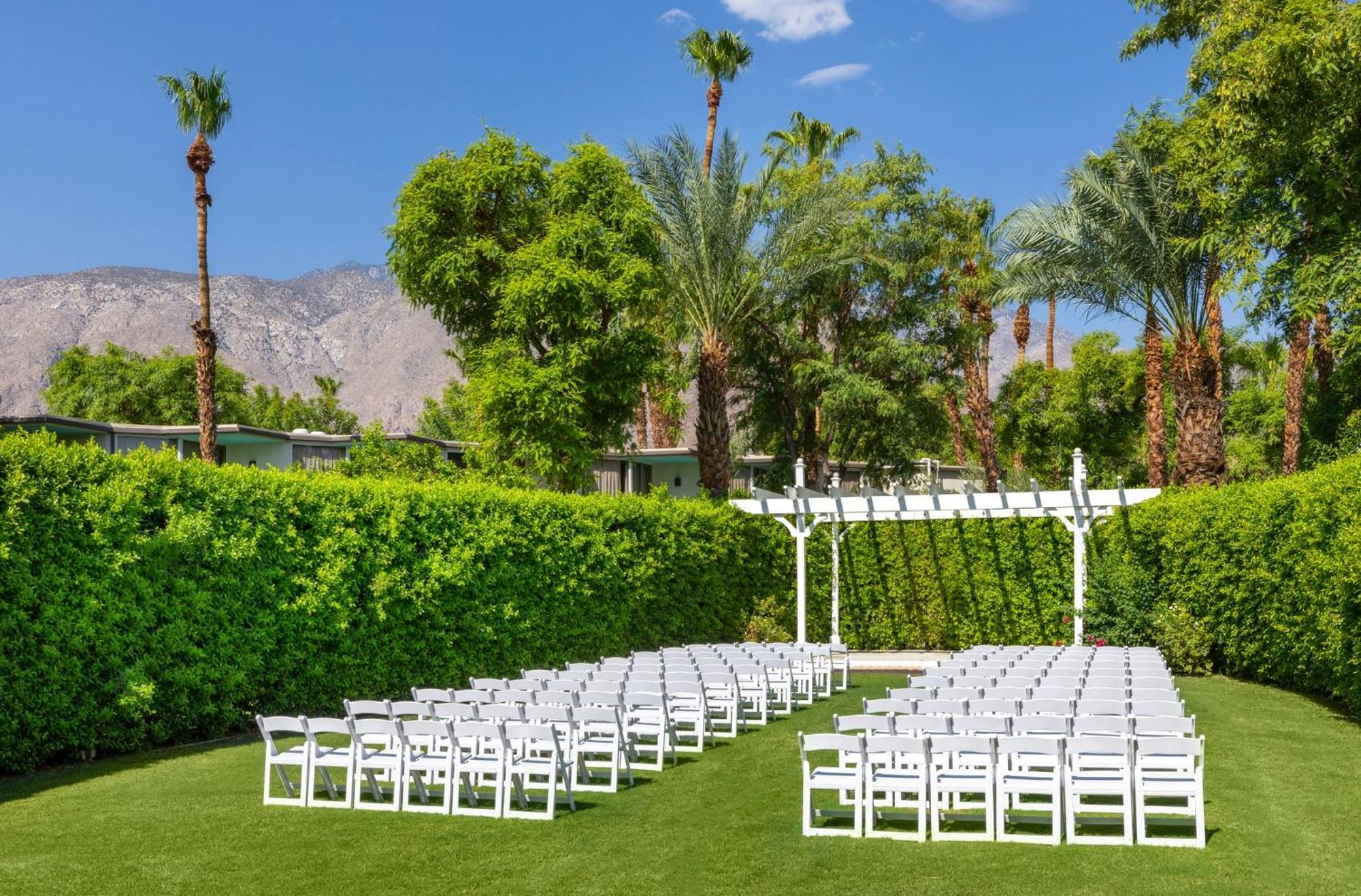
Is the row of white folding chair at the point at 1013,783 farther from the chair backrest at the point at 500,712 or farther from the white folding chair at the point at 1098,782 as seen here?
the chair backrest at the point at 500,712

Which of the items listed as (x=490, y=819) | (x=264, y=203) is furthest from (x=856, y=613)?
(x=264, y=203)

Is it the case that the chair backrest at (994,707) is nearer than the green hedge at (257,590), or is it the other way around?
the chair backrest at (994,707)

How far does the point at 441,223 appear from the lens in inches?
1042

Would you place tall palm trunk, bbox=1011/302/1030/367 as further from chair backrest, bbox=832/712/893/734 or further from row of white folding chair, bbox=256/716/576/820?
row of white folding chair, bbox=256/716/576/820

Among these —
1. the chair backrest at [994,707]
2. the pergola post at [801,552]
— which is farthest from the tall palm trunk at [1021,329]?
the chair backrest at [994,707]

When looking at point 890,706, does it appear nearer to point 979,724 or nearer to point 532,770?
point 979,724

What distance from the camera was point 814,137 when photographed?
136 ft

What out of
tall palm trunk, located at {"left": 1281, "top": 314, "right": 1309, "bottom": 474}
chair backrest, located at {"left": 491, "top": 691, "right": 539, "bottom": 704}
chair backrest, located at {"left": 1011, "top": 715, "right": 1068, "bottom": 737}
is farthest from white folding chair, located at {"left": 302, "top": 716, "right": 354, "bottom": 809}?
tall palm trunk, located at {"left": 1281, "top": 314, "right": 1309, "bottom": 474}

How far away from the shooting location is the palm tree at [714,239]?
25578 millimetres

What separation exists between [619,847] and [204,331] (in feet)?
82.6

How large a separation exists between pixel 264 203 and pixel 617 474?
123854 millimetres

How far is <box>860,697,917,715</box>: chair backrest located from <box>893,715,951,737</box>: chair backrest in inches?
33.7

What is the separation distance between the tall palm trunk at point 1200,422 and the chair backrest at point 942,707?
554 inches

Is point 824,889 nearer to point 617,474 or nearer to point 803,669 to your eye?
point 803,669
